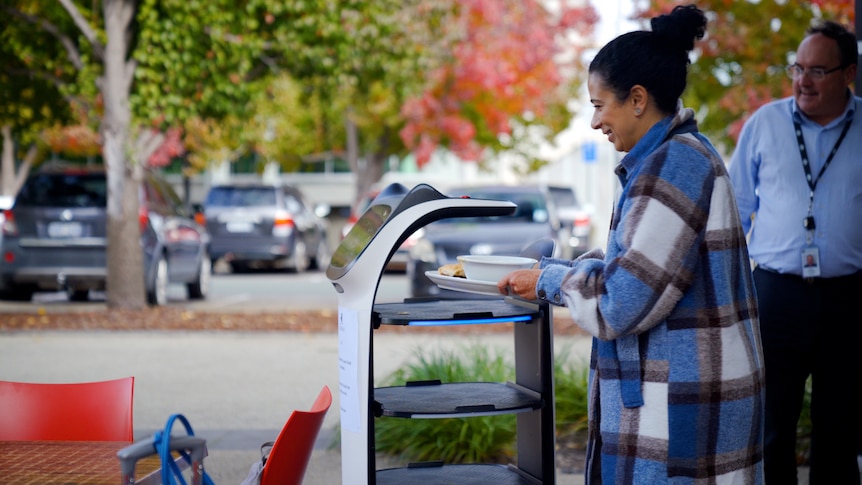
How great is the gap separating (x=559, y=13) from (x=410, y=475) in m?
28.0

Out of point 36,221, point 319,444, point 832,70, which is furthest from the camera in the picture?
point 36,221

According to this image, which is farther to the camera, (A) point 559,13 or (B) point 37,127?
(A) point 559,13

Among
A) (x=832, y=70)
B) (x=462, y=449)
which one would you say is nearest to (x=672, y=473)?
(x=832, y=70)

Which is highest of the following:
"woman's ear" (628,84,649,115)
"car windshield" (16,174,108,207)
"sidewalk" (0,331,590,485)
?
"car windshield" (16,174,108,207)

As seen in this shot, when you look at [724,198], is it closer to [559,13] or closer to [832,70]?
[832,70]

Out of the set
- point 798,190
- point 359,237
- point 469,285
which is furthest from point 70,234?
point 469,285

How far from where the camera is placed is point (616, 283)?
2.94 meters

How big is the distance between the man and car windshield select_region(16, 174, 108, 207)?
427 inches

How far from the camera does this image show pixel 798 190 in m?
4.59

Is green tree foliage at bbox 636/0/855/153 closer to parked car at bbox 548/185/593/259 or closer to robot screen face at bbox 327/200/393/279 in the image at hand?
parked car at bbox 548/185/593/259

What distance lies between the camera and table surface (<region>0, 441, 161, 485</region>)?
2.81 meters

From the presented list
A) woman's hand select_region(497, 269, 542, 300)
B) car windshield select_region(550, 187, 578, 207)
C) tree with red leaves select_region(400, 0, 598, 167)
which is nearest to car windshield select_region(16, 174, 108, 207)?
car windshield select_region(550, 187, 578, 207)

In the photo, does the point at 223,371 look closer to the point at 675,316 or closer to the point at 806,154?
the point at 806,154

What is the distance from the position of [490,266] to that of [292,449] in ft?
2.62
